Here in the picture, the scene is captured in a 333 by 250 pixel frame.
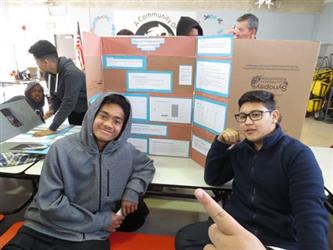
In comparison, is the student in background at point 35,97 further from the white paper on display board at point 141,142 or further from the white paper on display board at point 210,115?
the white paper on display board at point 210,115

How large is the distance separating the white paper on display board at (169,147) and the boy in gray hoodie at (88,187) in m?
0.38

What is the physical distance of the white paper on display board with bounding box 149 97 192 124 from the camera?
1.65 metres

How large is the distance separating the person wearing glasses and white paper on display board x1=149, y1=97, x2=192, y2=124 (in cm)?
40

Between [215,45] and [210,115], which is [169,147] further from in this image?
[215,45]

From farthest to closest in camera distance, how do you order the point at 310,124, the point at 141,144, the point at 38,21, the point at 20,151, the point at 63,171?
1. the point at 38,21
2. the point at 310,124
3. the point at 141,144
4. the point at 20,151
5. the point at 63,171

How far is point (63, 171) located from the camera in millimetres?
1240

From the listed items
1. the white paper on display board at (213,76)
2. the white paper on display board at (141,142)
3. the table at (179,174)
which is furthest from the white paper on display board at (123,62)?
the table at (179,174)

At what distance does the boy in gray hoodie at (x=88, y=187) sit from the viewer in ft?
3.98

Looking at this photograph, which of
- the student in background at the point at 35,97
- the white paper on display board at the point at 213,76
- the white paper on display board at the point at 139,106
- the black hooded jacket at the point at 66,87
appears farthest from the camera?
the student in background at the point at 35,97

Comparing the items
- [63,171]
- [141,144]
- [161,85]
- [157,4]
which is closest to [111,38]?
[161,85]

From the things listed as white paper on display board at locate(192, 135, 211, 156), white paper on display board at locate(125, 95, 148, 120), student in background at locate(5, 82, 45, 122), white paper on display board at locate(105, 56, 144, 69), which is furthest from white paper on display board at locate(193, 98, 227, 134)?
student in background at locate(5, 82, 45, 122)

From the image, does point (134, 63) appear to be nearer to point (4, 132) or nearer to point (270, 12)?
point (4, 132)

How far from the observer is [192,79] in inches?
63.4

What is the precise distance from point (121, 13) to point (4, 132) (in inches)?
165
